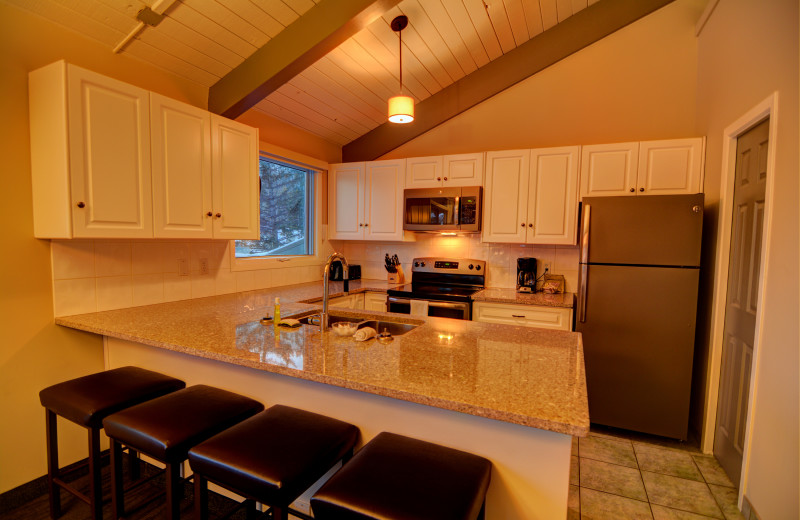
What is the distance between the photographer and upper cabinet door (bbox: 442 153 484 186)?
10.4 feet

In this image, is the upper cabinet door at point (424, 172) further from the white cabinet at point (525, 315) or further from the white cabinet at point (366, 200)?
the white cabinet at point (525, 315)

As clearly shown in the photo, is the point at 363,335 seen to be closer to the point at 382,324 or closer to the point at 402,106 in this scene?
the point at 382,324

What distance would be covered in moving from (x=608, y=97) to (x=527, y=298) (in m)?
1.85

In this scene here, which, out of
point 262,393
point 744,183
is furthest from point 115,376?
point 744,183

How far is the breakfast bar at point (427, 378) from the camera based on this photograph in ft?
3.37

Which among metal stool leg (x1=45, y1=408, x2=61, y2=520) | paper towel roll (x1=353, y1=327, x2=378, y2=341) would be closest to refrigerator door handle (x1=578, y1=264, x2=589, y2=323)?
paper towel roll (x1=353, y1=327, x2=378, y2=341)

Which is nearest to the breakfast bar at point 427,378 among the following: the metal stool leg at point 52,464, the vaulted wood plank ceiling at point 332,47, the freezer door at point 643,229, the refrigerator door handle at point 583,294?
the metal stool leg at point 52,464

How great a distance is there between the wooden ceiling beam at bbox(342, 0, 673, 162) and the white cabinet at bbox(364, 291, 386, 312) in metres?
1.49

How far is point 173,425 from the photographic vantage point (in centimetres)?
128

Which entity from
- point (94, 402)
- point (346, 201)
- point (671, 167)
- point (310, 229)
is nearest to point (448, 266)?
point (346, 201)

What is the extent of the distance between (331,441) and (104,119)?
1.82 metres

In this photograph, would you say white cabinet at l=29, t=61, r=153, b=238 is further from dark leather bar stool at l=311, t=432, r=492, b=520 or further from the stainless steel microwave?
the stainless steel microwave

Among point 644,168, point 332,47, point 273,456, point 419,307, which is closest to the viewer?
point 273,456

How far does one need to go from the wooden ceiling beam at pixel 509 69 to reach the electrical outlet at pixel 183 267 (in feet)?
6.82
